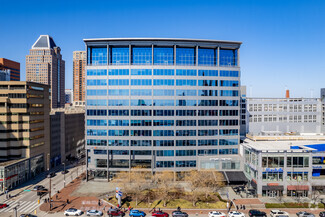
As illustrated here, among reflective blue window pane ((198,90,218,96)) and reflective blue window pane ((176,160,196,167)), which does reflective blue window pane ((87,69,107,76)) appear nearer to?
reflective blue window pane ((198,90,218,96))

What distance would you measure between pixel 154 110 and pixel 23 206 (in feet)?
137

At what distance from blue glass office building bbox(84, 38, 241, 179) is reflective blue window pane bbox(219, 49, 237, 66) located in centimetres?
377

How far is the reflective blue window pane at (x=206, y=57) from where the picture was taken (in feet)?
244

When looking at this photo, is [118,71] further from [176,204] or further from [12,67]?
[12,67]

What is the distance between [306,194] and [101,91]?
6460 cm

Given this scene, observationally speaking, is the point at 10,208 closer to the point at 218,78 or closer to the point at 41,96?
the point at 41,96

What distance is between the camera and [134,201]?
5525 centimetres

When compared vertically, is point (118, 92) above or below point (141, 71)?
below

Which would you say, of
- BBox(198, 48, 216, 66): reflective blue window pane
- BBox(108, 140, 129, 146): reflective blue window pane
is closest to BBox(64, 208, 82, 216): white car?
BBox(108, 140, 129, 146): reflective blue window pane

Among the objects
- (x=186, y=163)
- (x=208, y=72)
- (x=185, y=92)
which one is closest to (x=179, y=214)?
(x=186, y=163)

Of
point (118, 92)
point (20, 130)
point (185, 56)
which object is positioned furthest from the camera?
point (185, 56)

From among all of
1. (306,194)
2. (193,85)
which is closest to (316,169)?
(306,194)

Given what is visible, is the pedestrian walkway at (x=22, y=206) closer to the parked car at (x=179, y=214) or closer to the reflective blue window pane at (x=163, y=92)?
the parked car at (x=179, y=214)

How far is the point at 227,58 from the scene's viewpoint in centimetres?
7606
